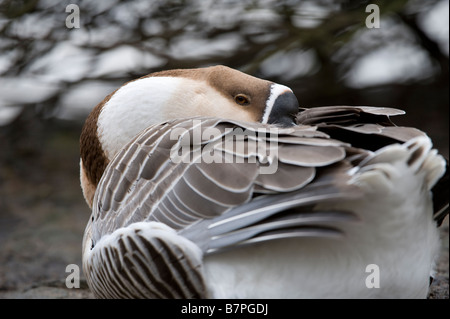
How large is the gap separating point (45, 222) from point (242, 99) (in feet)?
6.73

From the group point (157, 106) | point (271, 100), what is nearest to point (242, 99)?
point (271, 100)

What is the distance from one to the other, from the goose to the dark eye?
12.8 inches

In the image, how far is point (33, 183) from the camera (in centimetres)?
393

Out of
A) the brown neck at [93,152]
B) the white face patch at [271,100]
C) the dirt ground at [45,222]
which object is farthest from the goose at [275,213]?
the dirt ground at [45,222]

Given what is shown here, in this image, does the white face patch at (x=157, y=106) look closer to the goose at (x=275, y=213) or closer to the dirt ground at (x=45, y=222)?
the goose at (x=275, y=213)

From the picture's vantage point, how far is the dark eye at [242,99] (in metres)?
1.71

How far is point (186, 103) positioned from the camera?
174cm

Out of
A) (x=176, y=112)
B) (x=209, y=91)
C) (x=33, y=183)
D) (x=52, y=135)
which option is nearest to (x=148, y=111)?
(x=176, y=112)

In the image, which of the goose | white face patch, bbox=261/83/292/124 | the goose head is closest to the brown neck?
the goose head

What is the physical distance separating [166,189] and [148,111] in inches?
20.5

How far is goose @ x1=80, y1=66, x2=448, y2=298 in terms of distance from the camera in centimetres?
110

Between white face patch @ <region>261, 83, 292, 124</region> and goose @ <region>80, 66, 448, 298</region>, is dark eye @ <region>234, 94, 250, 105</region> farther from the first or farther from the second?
goose @ <region>80, 66, 448, 298</region>

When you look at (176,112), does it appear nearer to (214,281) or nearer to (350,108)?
(350,108)

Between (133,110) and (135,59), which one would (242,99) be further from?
(135,59)
